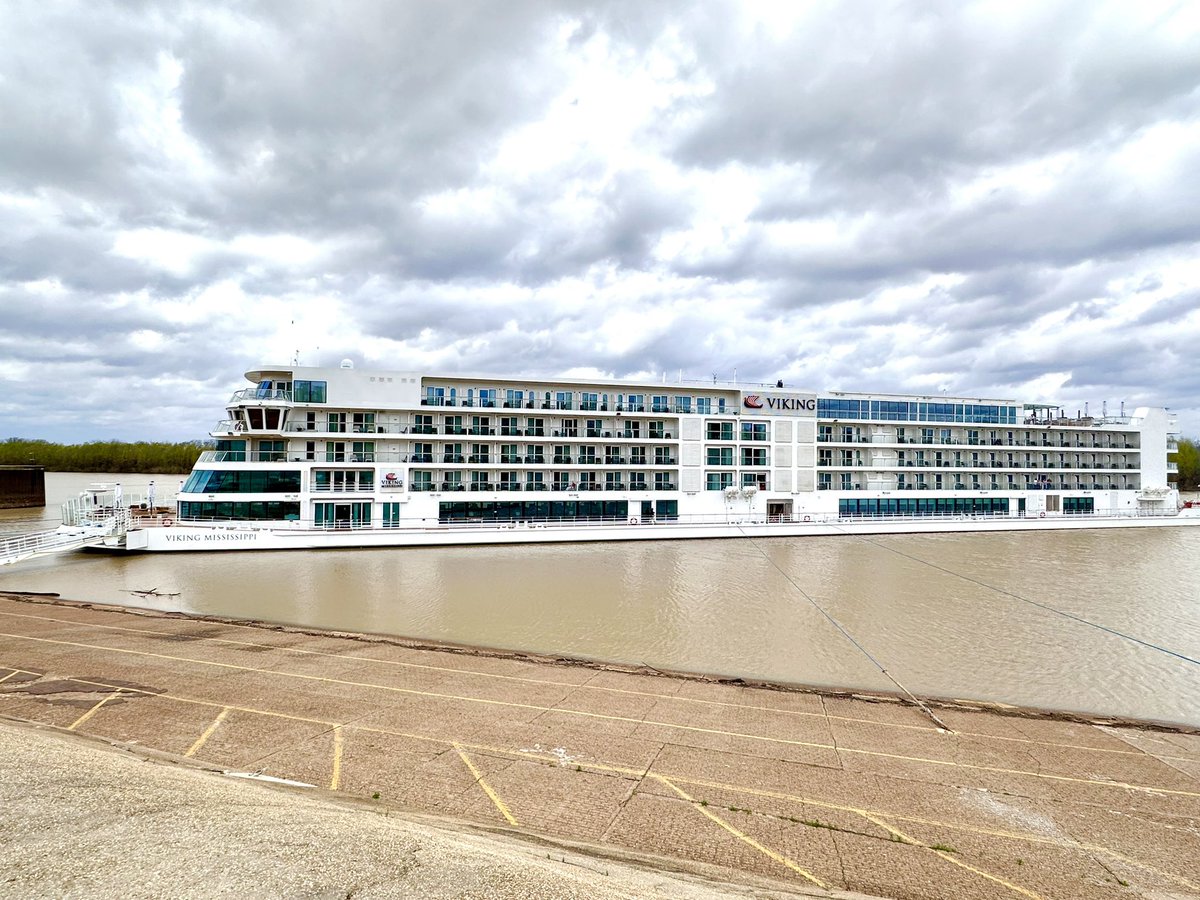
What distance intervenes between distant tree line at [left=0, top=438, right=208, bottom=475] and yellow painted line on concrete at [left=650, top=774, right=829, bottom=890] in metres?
123

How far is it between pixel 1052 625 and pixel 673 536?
21299mm

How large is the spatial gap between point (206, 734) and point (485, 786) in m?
4.78

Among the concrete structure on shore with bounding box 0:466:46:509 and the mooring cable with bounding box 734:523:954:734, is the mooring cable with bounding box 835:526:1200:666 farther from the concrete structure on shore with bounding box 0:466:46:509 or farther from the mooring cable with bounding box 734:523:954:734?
the concrete structure on shore with bounding box 0:466:46:509

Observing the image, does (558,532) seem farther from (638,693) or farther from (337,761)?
(337,761)

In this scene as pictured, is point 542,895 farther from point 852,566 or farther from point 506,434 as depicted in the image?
point 506,434

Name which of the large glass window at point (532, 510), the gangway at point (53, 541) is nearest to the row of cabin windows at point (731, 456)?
the large glass window at point (532, 510)

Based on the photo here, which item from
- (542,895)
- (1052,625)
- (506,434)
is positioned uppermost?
(506,434)

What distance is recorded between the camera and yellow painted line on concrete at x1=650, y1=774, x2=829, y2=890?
6.61 meters

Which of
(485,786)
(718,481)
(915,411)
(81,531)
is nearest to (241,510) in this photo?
(81,531)

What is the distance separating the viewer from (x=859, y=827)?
25.2 ft

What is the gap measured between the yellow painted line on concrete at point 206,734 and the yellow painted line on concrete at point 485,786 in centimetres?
366

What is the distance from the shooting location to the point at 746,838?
727cm

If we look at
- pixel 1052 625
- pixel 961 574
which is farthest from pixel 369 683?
pixel 961 574

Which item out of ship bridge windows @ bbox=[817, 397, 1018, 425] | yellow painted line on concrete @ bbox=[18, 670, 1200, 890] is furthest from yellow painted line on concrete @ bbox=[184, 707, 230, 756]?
ship bridge windows @ bbox=[817, 397, 1018, 425]
